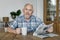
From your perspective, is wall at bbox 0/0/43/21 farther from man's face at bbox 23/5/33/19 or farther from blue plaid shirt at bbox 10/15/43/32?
man's face at bbox 23/5/33/19

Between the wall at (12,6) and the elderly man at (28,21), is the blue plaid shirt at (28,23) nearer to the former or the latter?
the elderly man at (28,21)

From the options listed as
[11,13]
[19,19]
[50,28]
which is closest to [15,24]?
[19,19]

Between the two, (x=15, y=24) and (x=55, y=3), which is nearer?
(x=15, y=24)

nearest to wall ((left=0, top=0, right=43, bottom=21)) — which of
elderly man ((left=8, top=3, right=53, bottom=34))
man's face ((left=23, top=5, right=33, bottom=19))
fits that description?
elderly man ((left=8, top=3, right=53, bottom=34))

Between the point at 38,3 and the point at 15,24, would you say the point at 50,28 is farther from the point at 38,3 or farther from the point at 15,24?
the point at 38,3

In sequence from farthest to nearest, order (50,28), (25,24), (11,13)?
1. (11,13)
2. (25,24)
3. (50,28)

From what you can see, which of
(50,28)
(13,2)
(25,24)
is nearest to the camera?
(50,28)

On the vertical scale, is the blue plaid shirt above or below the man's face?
below

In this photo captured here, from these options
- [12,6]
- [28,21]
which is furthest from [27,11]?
[12,6]

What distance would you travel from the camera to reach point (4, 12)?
4711mm

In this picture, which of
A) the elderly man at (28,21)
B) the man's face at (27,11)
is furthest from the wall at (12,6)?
the man's face at (27,11)

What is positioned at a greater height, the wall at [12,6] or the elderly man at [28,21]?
the wall at [12,6]

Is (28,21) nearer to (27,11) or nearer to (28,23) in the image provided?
(28,23)

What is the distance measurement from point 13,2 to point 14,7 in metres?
0.18
